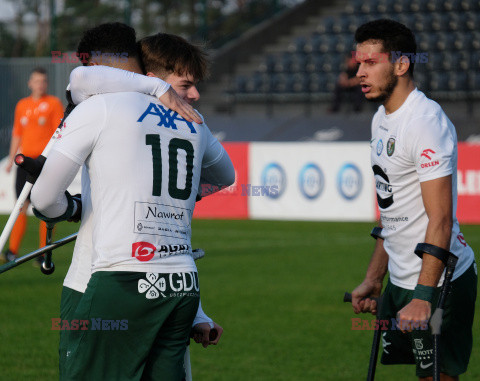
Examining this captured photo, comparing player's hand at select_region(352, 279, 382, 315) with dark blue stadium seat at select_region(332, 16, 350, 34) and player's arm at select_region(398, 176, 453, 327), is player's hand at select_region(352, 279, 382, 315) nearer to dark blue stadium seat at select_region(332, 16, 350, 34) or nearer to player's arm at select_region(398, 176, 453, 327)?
player's arm at select_region(398, 176, 453, 327)

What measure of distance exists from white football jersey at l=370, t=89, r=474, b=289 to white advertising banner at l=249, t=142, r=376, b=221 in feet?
41.0

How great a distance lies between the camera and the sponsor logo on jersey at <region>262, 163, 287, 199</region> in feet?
58.6

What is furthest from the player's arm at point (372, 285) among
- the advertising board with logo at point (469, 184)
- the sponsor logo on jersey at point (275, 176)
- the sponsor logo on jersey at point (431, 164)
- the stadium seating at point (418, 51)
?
the stadium seating at point (418, 51)

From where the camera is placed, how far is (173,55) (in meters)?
3.45

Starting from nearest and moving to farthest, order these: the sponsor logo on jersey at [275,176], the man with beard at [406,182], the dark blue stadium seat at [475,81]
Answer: the man with beard at [406,182], the sponsor logo on jersey at [275,176], the dark blue stadium seat at [475,81]

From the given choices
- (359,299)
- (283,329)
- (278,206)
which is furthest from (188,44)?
(278,206)

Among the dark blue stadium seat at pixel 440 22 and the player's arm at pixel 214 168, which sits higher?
the dark blue stadium seat at pixel 440 22

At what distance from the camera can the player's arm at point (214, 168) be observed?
3480 millimetres

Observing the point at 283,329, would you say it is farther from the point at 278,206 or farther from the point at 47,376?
the point at 278,206

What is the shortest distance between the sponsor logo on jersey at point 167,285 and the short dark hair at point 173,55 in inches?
30.0

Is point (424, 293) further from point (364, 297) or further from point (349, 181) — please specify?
point (349, 181)

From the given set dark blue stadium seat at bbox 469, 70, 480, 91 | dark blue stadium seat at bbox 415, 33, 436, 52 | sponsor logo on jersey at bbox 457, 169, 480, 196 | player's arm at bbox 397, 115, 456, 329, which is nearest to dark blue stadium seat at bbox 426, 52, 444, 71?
dark blue stadium seat at bbox 415, 33, 436, 52

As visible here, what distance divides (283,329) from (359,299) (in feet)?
11.1

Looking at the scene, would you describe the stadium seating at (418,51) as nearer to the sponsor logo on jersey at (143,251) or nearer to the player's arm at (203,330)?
the player's arm at (203,330)
